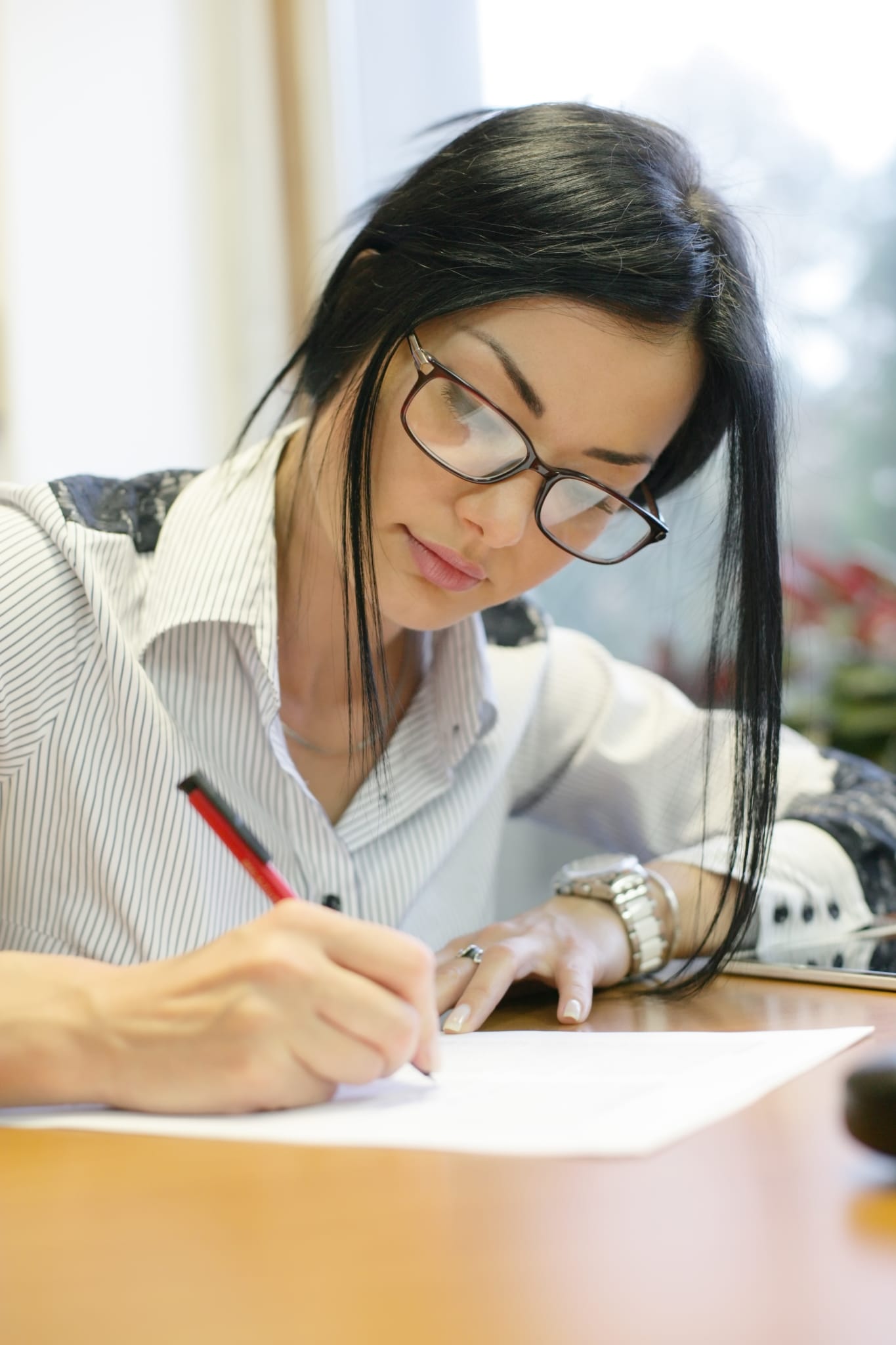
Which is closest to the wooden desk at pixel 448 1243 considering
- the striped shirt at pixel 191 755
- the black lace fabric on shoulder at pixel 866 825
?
the striped shirt at pixel 191 755

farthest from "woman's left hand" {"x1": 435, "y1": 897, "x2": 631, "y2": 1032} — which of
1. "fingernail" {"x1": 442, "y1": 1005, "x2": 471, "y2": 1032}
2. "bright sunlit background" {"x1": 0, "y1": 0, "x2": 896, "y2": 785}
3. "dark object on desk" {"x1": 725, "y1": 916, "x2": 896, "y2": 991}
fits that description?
"bright sunlit background" {"x1": 0, "y1": 0, "x2": 896, "y2": 785}

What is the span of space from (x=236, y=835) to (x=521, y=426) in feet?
1.18

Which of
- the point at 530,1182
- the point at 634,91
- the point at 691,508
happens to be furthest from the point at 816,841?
the point at 634,91

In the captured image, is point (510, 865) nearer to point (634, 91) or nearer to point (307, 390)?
point (307, 390)

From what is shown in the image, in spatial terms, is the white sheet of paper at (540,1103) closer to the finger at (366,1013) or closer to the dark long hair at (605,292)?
the finger at (366,1013)

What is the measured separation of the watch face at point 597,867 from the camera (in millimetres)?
1105

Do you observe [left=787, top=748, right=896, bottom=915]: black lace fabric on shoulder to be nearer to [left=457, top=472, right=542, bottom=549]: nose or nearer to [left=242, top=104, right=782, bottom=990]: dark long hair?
[left=242, top=104, right=782, bottom=990]: dark long hair

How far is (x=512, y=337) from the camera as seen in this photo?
0.93 meters

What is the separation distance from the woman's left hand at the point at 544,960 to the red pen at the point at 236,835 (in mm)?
179

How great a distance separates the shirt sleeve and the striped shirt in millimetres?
22

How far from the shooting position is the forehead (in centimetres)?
93

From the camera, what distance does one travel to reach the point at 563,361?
924mm

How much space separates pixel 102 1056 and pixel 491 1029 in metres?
0.31

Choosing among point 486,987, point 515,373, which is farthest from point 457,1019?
point 515,373
